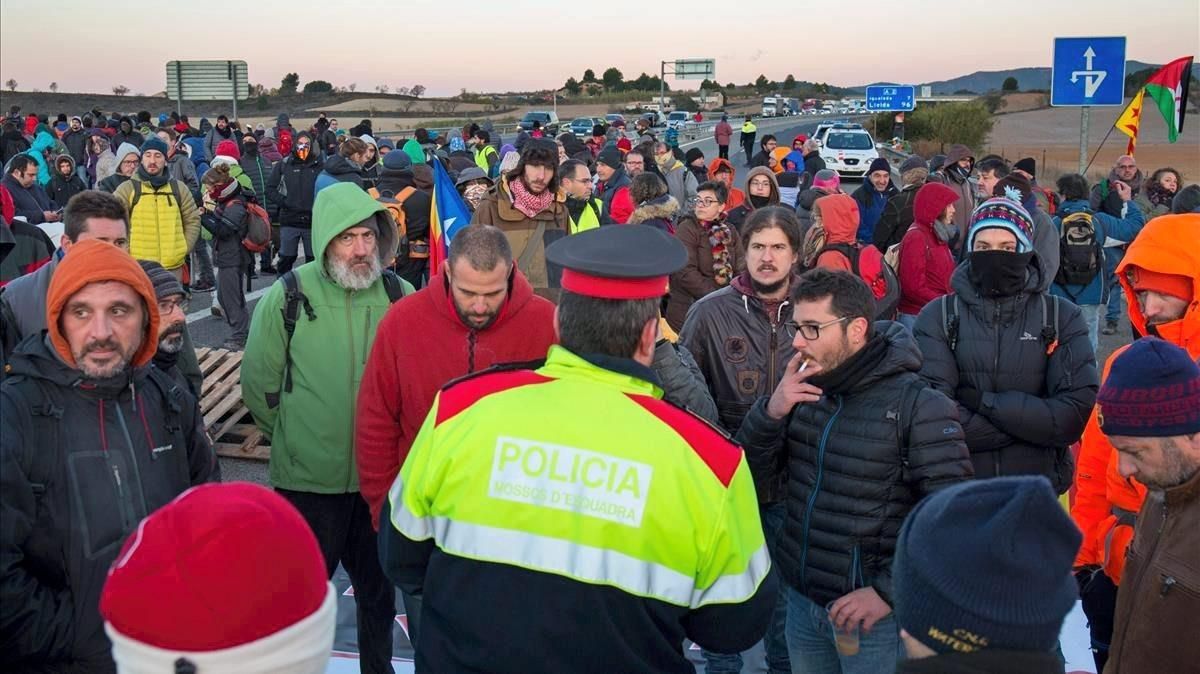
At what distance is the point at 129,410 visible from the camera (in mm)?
2938

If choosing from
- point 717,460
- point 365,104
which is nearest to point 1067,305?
point 717,460

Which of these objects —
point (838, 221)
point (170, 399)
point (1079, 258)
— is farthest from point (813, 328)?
point (1079, 258)

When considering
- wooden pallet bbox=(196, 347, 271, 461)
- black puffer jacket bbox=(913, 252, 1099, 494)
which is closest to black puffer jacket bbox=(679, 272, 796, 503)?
black puffer jacket bbox=(913, 252, 1099, 494)

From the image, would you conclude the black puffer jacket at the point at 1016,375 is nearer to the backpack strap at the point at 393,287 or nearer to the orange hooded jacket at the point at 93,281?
the backpack strap at the point at 393,287

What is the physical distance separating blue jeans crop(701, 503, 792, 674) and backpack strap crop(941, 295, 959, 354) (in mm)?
907

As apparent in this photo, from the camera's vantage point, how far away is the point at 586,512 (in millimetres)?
2238

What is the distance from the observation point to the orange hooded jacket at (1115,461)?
10.3 feet

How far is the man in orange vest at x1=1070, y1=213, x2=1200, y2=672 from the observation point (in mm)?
3170

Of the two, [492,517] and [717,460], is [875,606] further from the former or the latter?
[492,517]

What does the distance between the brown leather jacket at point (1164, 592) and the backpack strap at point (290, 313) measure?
295cm

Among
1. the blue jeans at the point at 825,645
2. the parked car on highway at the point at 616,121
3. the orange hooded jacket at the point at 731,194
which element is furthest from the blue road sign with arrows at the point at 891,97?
the blue jeans at the point at 825,645

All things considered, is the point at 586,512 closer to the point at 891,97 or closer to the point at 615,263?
the point at 615,263

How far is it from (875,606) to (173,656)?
210 centimetres

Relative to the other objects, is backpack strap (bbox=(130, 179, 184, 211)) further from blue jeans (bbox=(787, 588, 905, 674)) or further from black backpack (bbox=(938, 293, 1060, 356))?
blue jeans (bbox=(787, 588, 905, 674))
